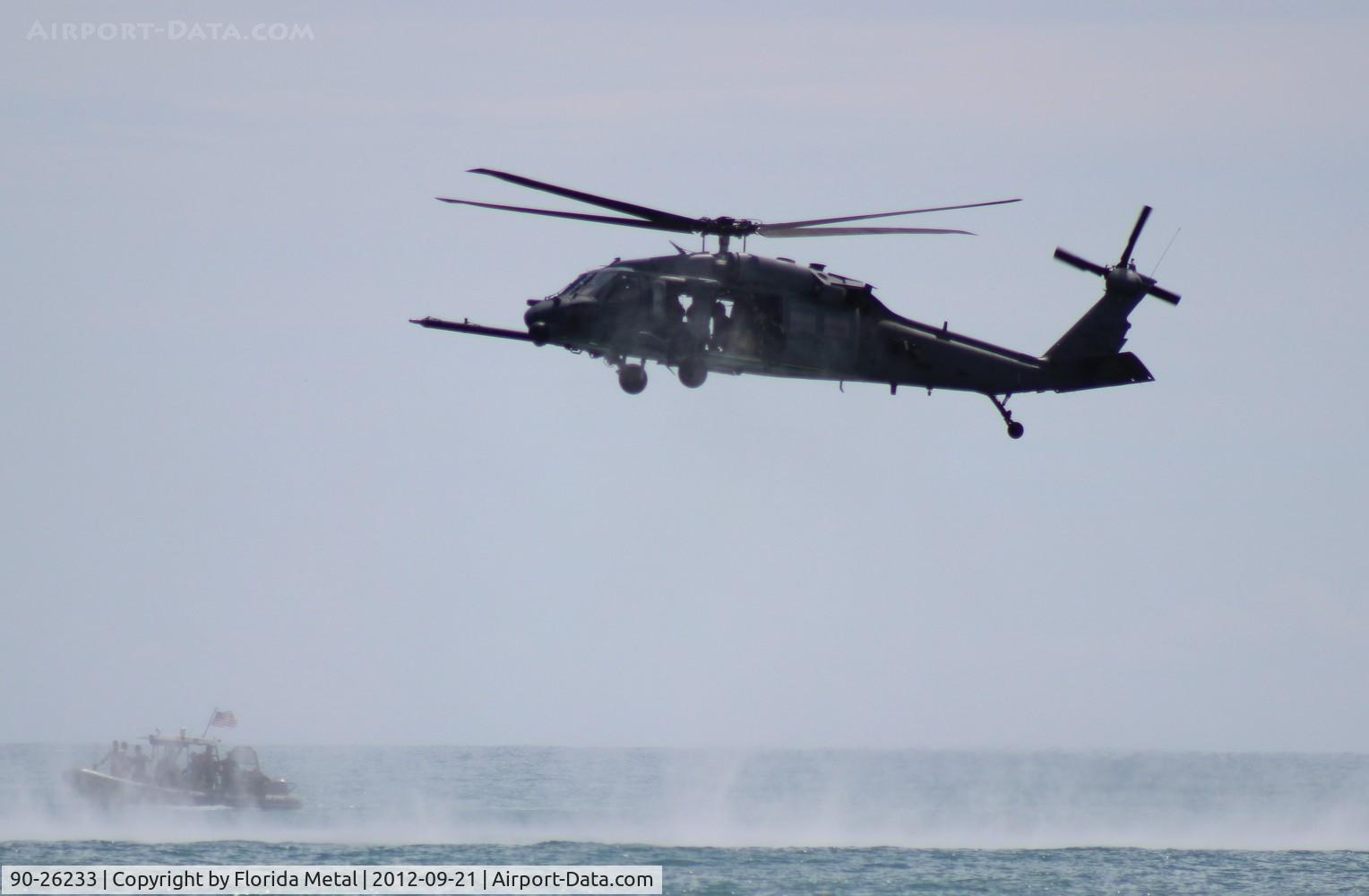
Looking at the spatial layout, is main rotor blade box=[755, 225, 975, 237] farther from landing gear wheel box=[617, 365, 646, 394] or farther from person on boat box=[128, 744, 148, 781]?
person on boat box=[128, 744, 148, 781]

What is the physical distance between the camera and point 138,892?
41594mm

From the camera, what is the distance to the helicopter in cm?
2683

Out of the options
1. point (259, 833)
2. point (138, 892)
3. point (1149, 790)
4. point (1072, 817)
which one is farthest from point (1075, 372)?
point (1149, 790)

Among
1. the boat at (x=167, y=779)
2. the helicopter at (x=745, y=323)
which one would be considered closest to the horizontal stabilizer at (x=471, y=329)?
the helicopter at (x=745, y=323)

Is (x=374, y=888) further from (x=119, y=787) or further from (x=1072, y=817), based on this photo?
(x=1072, y=817)

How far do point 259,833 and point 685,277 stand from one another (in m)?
37.0

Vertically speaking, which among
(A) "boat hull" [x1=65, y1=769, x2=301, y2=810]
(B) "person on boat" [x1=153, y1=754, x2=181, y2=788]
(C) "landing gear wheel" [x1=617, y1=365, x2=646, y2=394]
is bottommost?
(A) "boat hull" [x1=65, y1=769, x2=301, y2=810]

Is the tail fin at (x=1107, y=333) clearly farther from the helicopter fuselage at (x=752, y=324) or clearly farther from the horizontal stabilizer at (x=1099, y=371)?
the helicopter fuselage at (x=752, y=324)

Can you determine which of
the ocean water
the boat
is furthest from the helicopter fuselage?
the boat

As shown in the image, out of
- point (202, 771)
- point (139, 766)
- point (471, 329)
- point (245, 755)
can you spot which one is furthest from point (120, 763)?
point (471, 329)

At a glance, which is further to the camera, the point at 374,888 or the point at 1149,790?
the point at 1149,790

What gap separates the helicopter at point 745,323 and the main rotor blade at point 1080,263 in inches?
91.5
